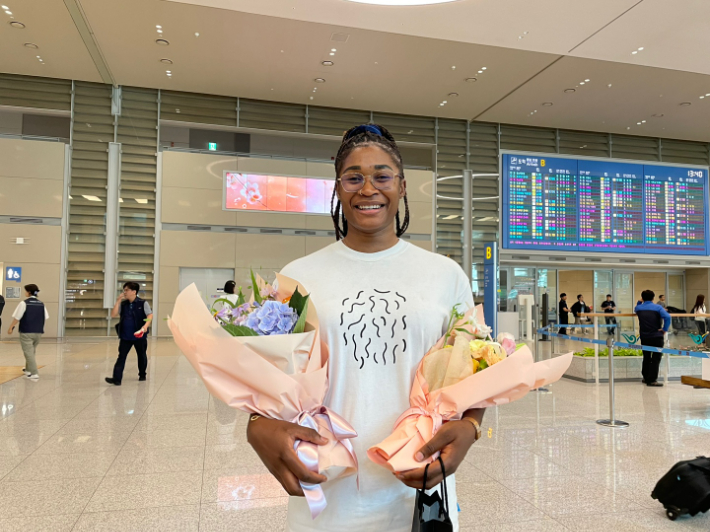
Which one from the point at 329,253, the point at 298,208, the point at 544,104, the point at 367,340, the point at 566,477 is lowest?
the point at 566,477

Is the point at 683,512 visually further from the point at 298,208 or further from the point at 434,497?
the point at 298,208

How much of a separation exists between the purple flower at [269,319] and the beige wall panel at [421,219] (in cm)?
1299

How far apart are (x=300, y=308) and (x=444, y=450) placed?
44 cm

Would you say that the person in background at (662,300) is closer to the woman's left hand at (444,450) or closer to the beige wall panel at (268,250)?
the beige wall panel at (268,250)

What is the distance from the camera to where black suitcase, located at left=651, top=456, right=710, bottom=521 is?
292 cm

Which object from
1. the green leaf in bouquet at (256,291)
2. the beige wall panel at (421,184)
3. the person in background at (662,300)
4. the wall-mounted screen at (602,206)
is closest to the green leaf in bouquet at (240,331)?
the green leaf in bouquet at (256,291)

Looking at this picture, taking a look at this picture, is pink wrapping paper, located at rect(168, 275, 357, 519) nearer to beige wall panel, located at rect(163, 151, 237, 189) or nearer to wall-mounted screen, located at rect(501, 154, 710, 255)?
beige wall panel, located at rect(163, 151, 237, 189)

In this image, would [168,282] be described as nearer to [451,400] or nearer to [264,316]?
[264,316]

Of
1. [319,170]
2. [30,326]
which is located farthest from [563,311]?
[30,326]

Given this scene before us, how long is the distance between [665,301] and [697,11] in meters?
11.8

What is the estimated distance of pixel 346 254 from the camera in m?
1.39

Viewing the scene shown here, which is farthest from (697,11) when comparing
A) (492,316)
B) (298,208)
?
(298,208)

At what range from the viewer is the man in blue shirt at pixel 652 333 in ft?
25.3

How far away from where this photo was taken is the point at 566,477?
3.57 metres
